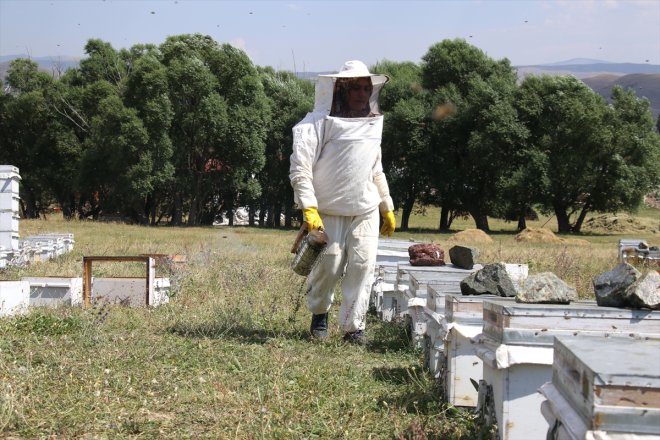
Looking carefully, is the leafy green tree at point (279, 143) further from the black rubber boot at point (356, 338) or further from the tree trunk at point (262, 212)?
the black rubber boot at point (356, 338)

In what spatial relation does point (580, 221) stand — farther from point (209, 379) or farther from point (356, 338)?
point (209, 379)

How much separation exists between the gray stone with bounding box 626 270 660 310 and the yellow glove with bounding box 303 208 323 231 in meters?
3.26

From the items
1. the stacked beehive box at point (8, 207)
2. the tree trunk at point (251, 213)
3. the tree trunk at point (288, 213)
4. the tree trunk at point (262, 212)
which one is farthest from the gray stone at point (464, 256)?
the tree trunk at point (251, 213)

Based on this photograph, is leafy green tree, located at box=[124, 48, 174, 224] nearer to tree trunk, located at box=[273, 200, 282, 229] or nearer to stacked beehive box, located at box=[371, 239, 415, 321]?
tree trunk, located at box=[273, 200, 282, 229]

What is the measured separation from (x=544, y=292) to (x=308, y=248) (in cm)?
Result: 294

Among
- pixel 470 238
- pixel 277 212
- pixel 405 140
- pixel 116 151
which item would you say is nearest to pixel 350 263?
pixel 470 238

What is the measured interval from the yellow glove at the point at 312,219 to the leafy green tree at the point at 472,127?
33041 mm

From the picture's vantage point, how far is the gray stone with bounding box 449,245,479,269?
29.9 feet

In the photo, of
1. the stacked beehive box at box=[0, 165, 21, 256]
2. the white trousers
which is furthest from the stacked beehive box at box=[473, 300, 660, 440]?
the stacked beehive box at box=[0, 165, 21, 256]

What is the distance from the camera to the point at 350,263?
7.54 meters

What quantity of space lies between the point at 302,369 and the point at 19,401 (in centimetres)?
201

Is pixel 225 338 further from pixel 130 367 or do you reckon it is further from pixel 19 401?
pixel 19 401

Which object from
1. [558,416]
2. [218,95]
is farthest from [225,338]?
[218,95]

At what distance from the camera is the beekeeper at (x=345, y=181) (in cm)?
749
